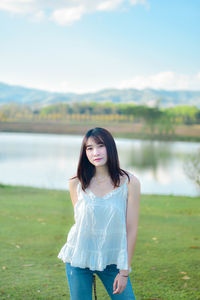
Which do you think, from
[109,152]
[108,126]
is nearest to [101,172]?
[109,152]

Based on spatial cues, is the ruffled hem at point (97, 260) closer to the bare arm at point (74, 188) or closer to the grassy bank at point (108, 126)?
the bare arm at point (74, 188)

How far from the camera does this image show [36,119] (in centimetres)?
6297

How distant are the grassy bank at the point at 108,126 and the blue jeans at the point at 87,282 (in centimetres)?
4506

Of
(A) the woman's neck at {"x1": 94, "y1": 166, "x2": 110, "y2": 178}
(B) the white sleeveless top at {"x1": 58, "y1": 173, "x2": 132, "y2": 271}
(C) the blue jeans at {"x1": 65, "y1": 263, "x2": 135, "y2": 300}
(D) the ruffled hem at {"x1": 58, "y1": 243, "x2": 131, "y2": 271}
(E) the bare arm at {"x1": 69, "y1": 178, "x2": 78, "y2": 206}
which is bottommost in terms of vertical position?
(C) the blue jeans at {"x1": 65, "y1": 263, "x2": 135, "y2": 300}

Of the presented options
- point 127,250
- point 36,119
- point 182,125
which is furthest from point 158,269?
point 36,119

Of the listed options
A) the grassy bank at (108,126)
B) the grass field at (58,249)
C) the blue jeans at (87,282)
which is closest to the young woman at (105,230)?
the blue jeans at (87,282)

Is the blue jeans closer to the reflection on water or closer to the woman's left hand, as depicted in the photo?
the woman's left hand

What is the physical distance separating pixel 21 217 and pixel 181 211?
315 cm

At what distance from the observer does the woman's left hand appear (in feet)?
6.49

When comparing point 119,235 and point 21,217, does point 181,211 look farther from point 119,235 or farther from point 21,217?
point 119,235

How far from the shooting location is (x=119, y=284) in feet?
6.48

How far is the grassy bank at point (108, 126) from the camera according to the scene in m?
49.4

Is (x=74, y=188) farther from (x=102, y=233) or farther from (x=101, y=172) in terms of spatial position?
(x=102, y=233)

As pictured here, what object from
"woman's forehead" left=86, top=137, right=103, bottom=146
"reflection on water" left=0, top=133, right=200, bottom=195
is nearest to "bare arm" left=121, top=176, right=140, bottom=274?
"woman's forehead" left=86, top=137, right=103, bottom=146
